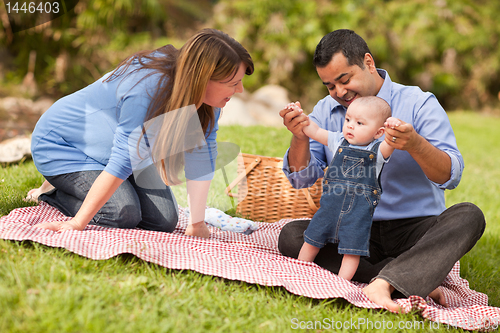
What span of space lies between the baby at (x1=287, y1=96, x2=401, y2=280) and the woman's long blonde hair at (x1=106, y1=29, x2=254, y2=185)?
70 centimetres

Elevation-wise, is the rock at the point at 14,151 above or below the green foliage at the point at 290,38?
below

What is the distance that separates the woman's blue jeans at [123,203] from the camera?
7.90 ft

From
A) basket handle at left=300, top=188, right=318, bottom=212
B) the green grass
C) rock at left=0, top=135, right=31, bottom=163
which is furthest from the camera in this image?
rock at left=0, top=135, right=31, bottom=163

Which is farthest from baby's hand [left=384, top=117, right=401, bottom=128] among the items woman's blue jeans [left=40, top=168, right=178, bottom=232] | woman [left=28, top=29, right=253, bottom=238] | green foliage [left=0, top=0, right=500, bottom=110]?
green foliage [left=0, top=0, right=500, bottom=110]

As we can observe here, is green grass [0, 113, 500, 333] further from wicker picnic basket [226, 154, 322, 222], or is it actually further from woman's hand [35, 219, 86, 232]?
wicker picnic basket [226, 154, 322, 222]

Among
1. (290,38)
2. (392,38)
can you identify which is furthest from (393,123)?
(392,38)

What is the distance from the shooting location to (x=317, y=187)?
325 cm

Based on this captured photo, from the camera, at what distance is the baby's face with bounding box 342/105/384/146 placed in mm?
2066

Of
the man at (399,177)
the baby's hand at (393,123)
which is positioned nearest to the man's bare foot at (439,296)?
the man at (399,177)

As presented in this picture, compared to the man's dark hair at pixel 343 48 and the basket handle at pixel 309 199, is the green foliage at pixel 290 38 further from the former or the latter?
the man's dark hair at pixel 343 48

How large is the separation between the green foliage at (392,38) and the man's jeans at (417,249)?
26.5 ft

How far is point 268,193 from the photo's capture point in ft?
11.0

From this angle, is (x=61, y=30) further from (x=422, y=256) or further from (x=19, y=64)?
(x=422, y=256)

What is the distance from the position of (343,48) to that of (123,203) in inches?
60.9
